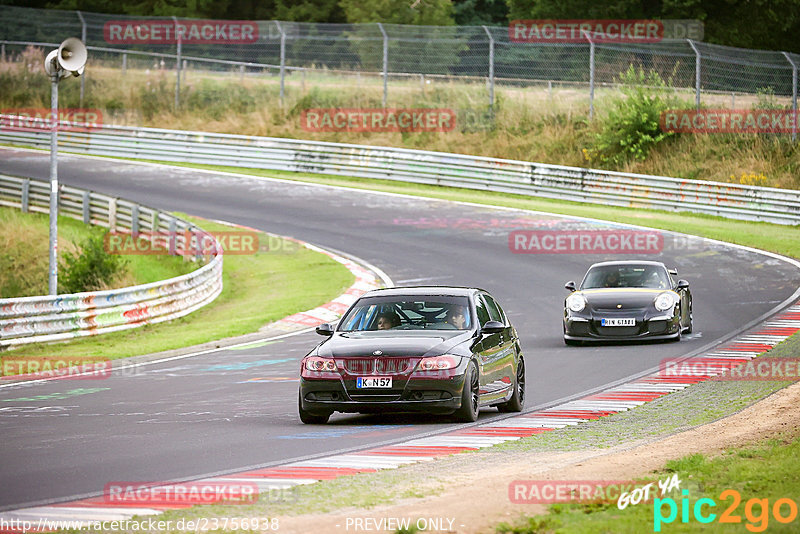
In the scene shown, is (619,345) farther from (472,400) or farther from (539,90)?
(539,90)

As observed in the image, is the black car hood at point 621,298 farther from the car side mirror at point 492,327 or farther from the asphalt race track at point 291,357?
the car side mirror at point 492,327

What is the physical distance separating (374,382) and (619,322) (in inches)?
333

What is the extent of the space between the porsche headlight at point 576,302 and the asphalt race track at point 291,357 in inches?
25.3

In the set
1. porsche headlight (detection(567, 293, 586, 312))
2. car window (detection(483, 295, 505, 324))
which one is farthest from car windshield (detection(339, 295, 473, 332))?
porsche headlight (detection(567, 293, 586, 312))

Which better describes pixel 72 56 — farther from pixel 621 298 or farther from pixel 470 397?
pixel 470 397

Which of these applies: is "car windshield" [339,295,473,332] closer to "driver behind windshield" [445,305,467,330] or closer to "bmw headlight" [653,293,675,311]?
"driver behind windshield" [445,305,467,330]

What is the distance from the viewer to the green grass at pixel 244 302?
2086cm

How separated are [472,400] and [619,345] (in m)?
8.10

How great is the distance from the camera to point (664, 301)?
19.6m

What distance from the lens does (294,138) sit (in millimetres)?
48250

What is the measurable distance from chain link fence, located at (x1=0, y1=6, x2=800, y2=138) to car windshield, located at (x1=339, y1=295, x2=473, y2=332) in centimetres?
2761

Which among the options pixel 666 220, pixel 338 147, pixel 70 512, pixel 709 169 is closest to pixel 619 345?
pixel 70 512

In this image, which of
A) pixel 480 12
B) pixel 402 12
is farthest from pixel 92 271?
pixel 480 12

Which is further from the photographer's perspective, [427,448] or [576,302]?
[576,302]
